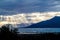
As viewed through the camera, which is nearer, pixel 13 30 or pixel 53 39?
pixel 13 30

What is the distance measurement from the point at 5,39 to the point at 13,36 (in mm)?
4881

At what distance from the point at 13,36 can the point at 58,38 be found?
3193 cm

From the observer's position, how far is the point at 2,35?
78.0m

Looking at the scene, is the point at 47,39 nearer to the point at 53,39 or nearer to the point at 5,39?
the point at 53,39

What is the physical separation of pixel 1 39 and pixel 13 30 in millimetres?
5665

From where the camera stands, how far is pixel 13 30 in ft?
262

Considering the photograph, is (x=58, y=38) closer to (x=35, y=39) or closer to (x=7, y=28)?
(x=35, y=39)

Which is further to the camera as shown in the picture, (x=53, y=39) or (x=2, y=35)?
(x=53, y=39)

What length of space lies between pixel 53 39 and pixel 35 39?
7.50 meters

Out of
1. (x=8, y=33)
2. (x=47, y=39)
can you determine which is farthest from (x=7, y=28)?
(x=47, y=39)

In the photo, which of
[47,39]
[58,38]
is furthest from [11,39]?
[58,38]

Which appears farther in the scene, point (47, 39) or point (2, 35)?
point (47, 39)

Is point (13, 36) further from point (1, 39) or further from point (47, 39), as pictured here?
point (47, 39)

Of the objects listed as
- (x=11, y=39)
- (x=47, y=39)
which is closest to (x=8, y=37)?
(x=11, y=39)
